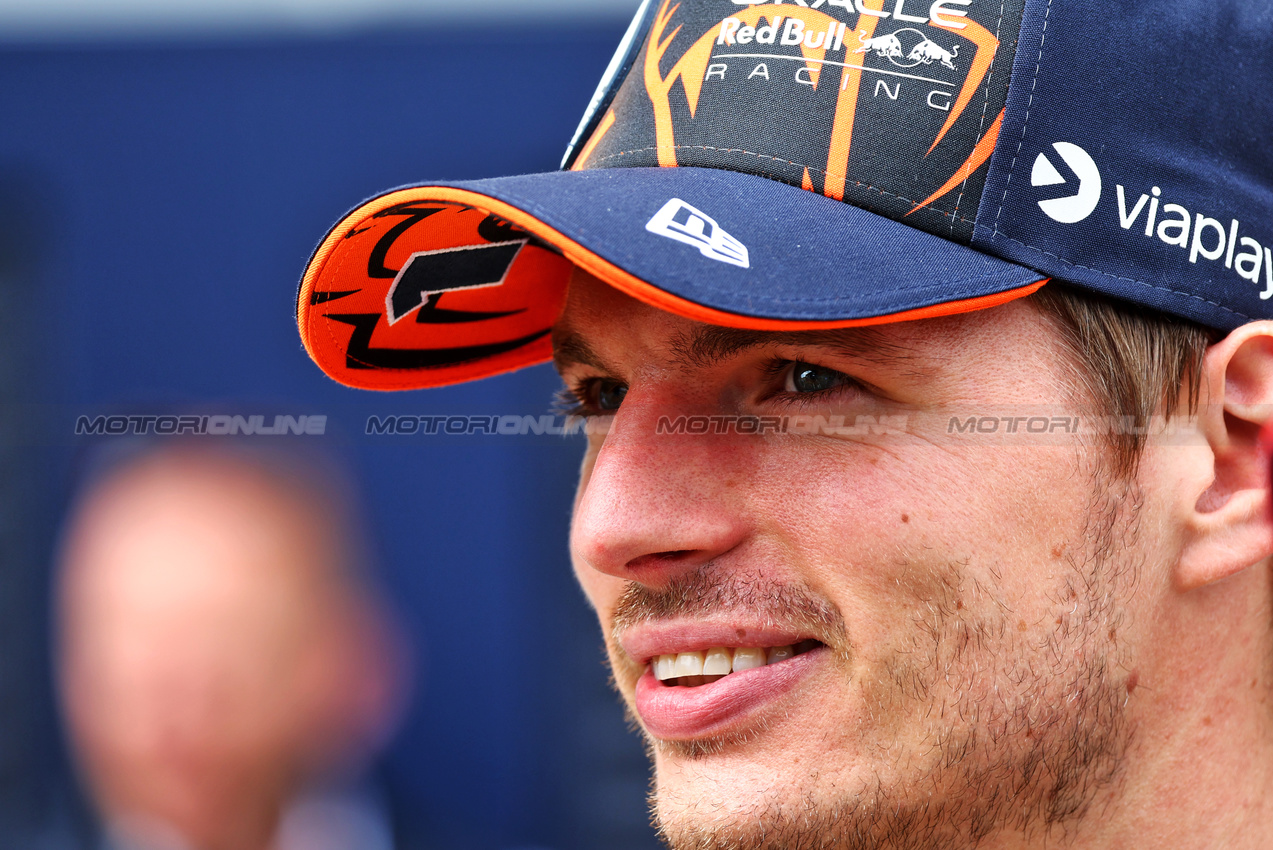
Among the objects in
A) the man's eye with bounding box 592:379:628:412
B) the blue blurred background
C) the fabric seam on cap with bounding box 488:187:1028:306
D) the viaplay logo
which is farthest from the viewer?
the blue blurred background

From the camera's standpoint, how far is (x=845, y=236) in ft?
3.93

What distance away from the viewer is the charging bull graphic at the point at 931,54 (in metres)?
1.24

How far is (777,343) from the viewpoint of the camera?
1.25 metres

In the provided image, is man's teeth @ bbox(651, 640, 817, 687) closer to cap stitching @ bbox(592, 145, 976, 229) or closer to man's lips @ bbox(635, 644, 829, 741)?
man's lips @ bbox(635, 644, 829, 741)

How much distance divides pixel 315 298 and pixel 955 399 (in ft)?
2.46

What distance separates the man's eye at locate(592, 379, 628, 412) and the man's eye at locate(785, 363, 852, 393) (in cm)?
31

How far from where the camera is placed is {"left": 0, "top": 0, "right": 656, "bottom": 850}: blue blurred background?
3.37 m

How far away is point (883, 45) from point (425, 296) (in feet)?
2.15

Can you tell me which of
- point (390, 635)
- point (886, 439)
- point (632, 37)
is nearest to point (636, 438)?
point (886, 439)

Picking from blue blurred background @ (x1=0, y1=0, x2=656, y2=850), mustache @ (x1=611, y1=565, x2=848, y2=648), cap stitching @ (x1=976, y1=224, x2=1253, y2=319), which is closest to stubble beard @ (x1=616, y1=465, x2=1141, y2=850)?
mustache @ (x1=611, y1=565, x2=848, y2=648)

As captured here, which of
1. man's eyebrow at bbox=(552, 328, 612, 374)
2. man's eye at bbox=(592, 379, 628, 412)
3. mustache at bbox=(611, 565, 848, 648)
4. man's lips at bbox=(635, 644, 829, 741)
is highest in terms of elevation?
man's eyebrow at bbox=(552, 328, 612, 374)

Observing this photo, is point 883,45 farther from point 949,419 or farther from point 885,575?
point 885,575

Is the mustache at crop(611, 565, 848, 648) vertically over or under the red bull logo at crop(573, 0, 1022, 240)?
under

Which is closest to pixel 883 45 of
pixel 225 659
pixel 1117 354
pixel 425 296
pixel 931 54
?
pixel 931 54
